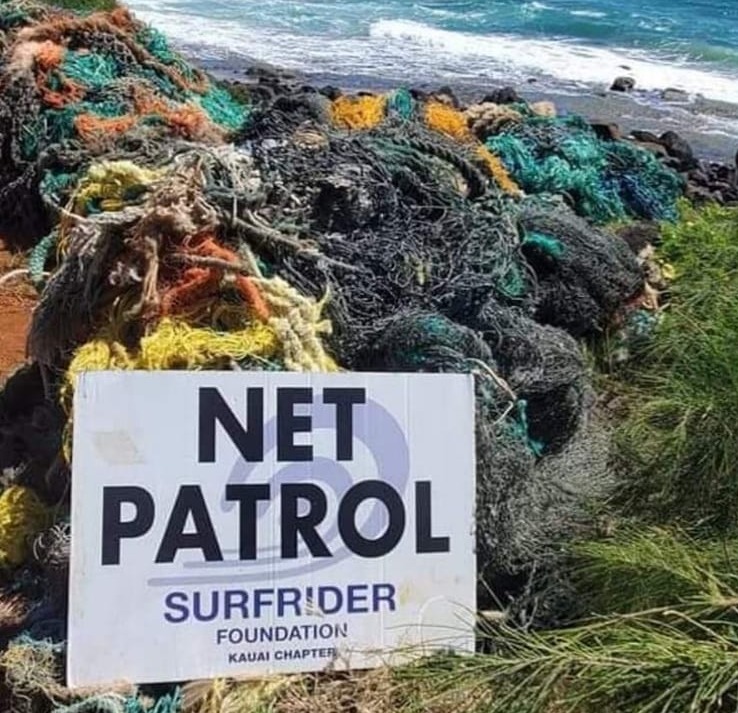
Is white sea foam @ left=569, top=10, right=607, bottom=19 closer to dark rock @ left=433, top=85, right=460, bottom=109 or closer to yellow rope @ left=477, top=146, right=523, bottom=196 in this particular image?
dark rock @ left=433, top=85, right=460, bottom=109

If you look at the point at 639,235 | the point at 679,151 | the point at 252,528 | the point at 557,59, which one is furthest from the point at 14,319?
the point at 557,59

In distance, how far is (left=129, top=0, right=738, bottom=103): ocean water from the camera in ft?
80.8

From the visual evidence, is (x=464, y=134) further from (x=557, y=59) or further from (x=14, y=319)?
(x=557, y=59)

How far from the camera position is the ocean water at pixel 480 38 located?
24641 mm

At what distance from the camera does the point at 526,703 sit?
90.7 inches

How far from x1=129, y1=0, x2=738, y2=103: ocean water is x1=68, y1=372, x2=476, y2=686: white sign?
2030cm

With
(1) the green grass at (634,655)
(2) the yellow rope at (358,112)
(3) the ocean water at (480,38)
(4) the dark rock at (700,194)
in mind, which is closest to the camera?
(1) the green grass at (634,655)

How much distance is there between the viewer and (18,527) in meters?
3.63

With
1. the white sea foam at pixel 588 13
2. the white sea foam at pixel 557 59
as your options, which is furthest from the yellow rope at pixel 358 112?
the white sea foam at pixel 588 13

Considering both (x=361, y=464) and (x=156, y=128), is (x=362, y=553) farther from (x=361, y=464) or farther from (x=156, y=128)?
(x=156, y=128)

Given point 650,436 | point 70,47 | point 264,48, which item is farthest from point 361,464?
point 264,48

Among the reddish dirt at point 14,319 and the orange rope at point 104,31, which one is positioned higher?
the orange rope at point 104,31

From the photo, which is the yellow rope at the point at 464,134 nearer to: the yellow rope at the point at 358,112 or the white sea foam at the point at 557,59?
the yellow rope at the point at 358,112

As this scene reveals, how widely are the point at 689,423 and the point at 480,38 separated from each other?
93.1 ft
